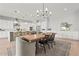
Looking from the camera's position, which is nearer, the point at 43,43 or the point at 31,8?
the point at 31,8

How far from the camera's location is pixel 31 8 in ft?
9.36

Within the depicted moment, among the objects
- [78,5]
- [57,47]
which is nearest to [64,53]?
[57,47]

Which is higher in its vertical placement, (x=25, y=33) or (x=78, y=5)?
(x=78, y=5)

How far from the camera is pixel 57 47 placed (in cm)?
296

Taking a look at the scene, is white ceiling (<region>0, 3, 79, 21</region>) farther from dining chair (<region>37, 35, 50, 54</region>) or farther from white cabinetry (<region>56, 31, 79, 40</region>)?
dining chair (<region>37, 35, 50, 54</region>)

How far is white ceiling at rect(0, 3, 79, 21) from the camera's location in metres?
2.81

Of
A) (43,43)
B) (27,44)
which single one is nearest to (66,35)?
(43,43)

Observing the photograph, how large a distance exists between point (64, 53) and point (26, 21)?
1093 millimetres

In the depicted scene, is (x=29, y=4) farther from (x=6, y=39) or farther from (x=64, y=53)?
(x=64, y=53)

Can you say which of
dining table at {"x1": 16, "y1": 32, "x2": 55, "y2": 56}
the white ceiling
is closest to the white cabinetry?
dining table at {"x1": 16, "y1": 32, "x2": 55, "y2": 56}

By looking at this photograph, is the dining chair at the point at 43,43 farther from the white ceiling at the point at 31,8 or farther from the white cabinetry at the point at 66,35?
the white ceiling at the point at 31,8

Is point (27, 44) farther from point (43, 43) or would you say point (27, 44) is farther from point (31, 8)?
point (31, 8)

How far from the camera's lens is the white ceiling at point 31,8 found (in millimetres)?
2814

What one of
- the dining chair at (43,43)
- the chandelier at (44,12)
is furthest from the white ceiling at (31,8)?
the dining chair at (43,43)
